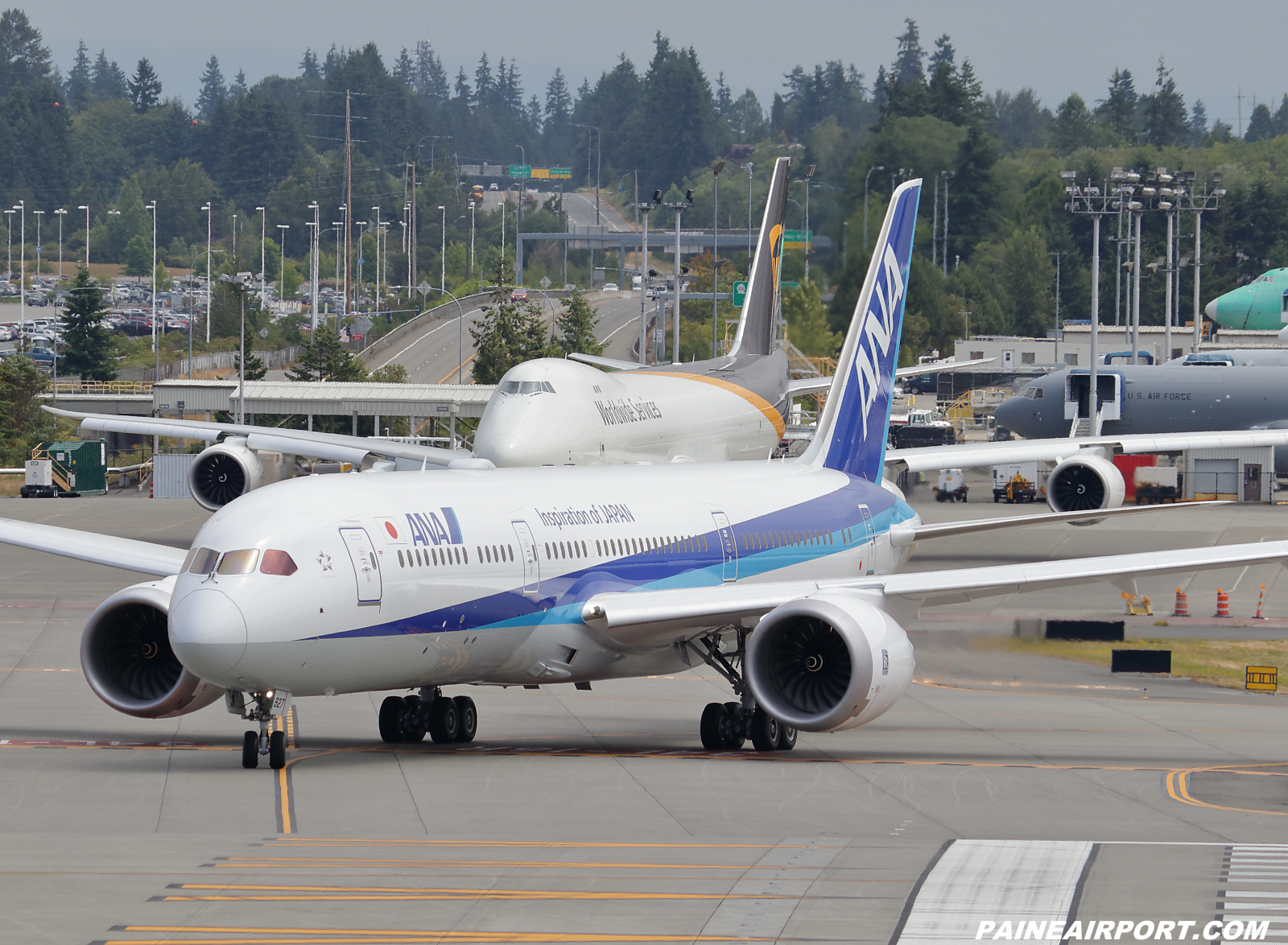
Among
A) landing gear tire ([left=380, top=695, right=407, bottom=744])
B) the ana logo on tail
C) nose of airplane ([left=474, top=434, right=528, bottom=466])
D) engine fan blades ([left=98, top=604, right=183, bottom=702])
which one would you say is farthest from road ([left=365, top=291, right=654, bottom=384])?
engine fan blades ([left=98, top=604, right=183, bottom=702])

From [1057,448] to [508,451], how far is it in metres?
20.9

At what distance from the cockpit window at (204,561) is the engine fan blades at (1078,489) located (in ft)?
133

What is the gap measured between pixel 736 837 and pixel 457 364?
5407 inches

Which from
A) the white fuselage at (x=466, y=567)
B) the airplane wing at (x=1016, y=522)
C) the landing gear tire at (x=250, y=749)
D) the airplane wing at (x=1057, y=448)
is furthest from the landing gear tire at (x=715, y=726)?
the airplane wing at (x=1057, y=448)

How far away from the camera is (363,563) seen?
23.5m

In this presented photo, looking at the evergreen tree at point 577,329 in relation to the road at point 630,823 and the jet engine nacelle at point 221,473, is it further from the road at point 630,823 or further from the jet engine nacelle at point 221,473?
the road at point 630,823

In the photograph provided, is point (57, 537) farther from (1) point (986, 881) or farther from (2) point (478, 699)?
(1) point (986, 881)

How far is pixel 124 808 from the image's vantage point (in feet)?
69.6

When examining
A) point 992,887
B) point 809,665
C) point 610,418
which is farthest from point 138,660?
point 610,418

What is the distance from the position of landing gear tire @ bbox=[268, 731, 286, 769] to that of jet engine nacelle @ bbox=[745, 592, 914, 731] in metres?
6.60

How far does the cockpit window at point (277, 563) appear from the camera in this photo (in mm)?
22578

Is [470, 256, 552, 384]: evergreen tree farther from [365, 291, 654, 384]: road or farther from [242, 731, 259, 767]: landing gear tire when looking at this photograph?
[242, 731, 259, 767]: landing gear tire

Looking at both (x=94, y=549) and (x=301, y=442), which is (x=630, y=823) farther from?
(x=301, y=442)

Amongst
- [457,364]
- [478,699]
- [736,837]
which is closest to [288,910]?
[736,837]
